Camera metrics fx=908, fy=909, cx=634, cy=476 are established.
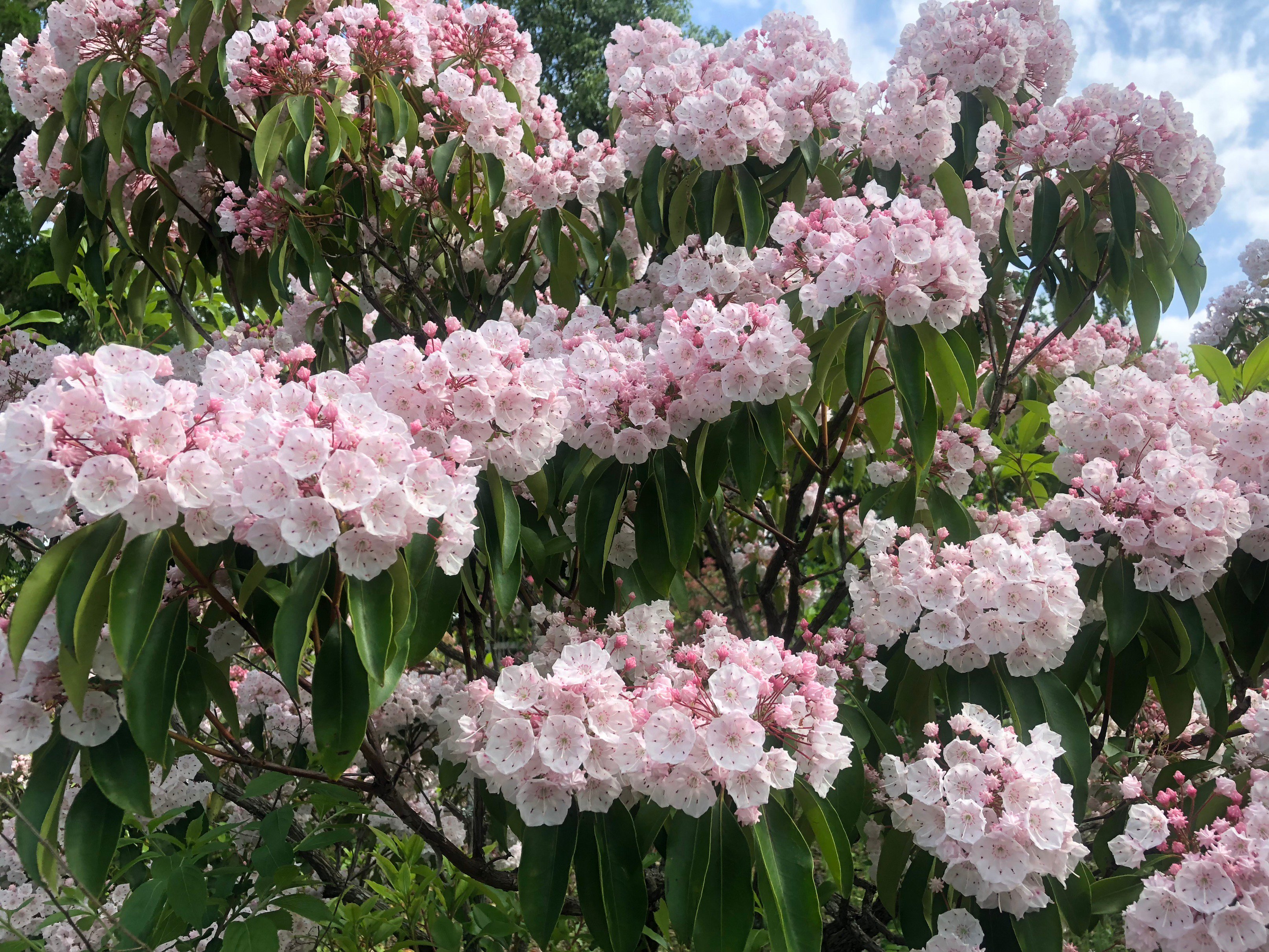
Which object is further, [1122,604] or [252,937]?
[1122,604]

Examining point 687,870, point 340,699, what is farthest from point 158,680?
point 687,870

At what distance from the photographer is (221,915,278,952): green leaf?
5.98ft

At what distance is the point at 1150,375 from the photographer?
9.53 feet

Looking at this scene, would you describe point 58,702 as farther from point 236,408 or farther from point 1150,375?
point 1150,375

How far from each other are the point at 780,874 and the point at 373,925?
4.68ft

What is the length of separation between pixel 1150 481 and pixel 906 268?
77cm

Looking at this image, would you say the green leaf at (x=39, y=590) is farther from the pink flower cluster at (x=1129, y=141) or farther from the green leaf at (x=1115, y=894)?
the pink flower cluster at (x=1129, y=141)

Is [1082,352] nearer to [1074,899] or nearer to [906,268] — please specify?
[906,268]

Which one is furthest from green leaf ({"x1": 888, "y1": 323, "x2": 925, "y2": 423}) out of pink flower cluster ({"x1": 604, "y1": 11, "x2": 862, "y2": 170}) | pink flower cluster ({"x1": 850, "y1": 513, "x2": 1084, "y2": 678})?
pink flower cluster ({"x1": 604, "y1": 11, "x2": 862, "y2": 170})

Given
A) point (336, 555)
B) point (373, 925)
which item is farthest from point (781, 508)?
point (336, 555)

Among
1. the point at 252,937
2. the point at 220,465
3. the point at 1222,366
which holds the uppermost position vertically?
the point at 1222,366

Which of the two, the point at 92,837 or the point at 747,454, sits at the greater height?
the point at 747,454

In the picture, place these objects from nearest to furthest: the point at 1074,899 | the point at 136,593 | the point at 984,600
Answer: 1. the point at 136,593
2. the point at 1074,899
3. the point at 984,600

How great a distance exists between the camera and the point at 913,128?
2.98 meters
